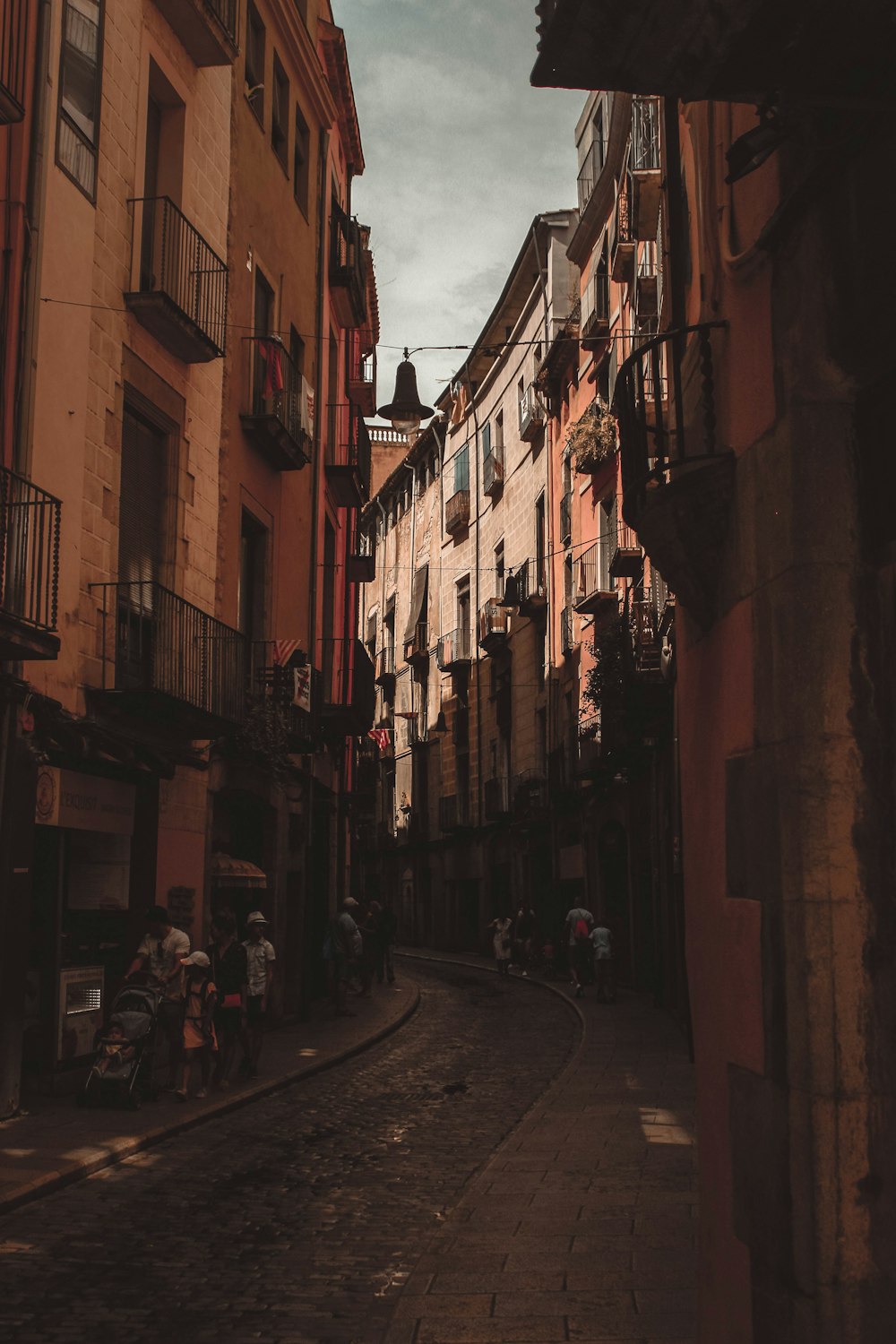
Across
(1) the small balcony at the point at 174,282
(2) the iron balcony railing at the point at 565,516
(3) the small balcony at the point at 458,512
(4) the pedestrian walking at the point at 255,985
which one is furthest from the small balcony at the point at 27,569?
(3) the small balcony at the point at 458,512

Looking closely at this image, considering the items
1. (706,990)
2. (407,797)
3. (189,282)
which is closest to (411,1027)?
(189,282)

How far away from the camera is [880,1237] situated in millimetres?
4520

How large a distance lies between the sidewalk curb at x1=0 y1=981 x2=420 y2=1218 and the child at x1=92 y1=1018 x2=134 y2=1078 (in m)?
0.78

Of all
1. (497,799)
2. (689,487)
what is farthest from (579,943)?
(689,487)

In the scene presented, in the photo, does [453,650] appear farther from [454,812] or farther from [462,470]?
[462,470]

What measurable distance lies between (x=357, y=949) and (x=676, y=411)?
18.0 m

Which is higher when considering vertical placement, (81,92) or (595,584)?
(81,92)

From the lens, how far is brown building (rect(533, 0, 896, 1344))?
4.47m

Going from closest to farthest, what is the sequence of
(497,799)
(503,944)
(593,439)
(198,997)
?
(198,997)
(593,439)
(503,944)
(497,799)

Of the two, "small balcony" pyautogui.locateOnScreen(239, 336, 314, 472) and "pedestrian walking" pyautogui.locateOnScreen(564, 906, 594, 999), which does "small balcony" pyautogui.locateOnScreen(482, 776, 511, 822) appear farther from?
"small balcony" pyautogui.locateOnScreen(239, 336, 314, 472)

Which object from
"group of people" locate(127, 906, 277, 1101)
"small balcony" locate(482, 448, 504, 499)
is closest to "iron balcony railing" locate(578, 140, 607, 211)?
"small balcony" locate(482, 448, 504, 499)

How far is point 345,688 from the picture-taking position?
28391 mm

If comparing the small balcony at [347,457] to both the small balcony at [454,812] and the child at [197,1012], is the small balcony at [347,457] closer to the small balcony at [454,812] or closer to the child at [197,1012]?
the child at [197,1012]

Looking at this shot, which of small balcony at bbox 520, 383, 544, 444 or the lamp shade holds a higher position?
small balcony at bbox 520, 383, 544, 444
